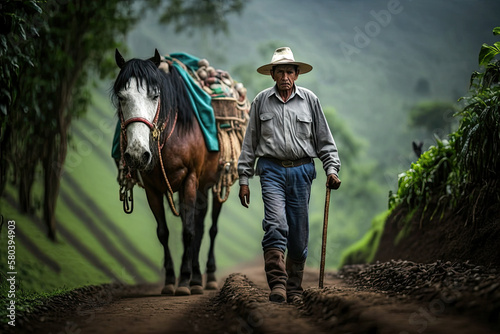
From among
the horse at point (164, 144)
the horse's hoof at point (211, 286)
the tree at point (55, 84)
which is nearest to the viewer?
the horse at point (164, 144)

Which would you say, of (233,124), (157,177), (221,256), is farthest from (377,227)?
(221,256)

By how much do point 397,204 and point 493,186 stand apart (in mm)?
2963

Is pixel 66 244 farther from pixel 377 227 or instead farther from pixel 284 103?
pixel 284 103

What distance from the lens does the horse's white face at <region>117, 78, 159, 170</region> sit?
5027 mm

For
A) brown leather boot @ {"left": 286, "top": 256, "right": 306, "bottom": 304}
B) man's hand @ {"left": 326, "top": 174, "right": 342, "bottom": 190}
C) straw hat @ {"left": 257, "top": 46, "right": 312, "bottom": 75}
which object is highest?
straw hat @ {"left": 257, "top": 46, "right": 312, "bottom": 75}

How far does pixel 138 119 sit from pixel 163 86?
35.7 inches

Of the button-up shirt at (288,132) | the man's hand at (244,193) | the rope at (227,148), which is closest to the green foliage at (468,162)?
the button-up shirt at (288,132)

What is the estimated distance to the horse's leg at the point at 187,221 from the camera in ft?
19.7

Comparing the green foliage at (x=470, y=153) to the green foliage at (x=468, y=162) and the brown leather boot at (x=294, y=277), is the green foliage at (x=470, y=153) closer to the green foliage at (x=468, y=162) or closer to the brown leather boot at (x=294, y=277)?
the green foliage at (x=468, y=162)

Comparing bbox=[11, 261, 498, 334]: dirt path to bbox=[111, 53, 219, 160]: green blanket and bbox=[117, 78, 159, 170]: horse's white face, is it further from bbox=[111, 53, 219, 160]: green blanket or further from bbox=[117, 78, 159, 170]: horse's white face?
bbox=[111, 53, 219, 160]: green blanket

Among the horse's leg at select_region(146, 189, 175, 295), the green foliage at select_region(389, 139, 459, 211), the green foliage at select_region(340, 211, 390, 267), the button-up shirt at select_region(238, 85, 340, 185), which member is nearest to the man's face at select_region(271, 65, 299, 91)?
the button-up shirt at select_region(238, 85, 340, 185)

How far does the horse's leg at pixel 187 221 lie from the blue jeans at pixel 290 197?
166 cm

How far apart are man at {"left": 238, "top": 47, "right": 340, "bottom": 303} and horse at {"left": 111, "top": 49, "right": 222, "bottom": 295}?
1231mm

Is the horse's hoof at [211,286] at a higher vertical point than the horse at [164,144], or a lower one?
lower
